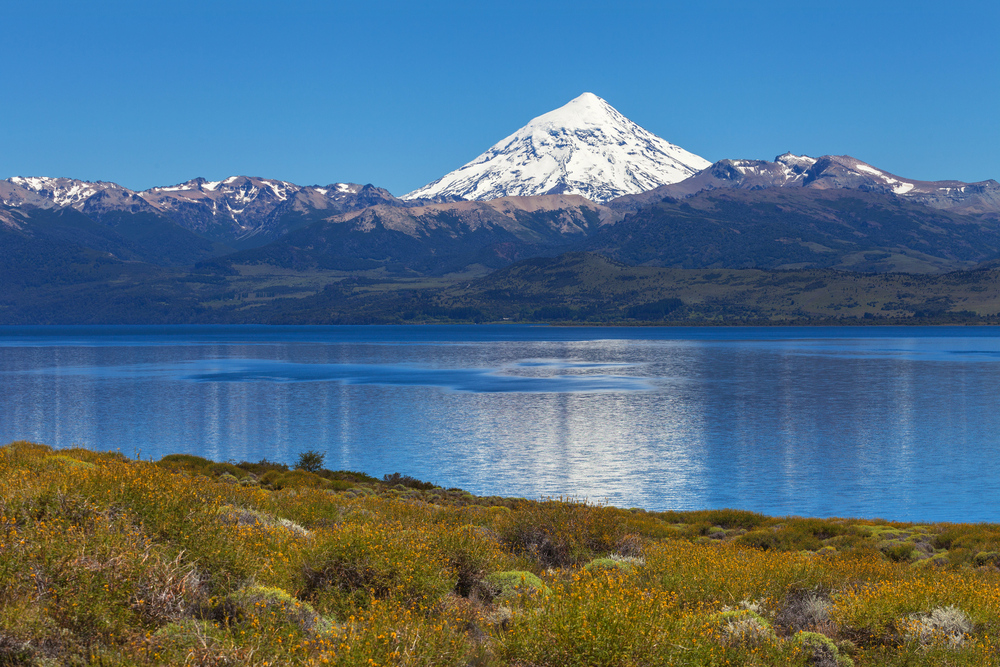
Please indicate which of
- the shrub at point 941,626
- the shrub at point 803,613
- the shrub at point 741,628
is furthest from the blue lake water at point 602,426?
the shrub at point 741,628

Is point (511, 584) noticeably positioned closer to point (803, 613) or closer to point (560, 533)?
point (560, 533)

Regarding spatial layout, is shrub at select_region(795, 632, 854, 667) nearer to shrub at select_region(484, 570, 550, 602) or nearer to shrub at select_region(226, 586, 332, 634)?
shrub at select_region(484, 570, 550, 602)

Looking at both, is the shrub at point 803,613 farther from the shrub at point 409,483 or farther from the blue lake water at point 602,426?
the blue lake water at point 602,426

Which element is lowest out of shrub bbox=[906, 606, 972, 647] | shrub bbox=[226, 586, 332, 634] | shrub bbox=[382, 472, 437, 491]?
shrub bbox=[382, 472, 437, 491]

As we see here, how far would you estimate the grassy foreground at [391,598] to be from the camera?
966cm

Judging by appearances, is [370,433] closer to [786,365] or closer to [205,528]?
[205,528]

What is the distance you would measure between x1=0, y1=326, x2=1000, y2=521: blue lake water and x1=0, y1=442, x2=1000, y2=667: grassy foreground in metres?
31.6

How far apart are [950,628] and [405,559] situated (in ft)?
30.4

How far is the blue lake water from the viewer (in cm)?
5044

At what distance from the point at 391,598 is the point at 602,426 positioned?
6652 centimetres

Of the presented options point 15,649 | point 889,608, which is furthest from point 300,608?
point 889,608

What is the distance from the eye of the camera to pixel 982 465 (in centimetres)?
5766

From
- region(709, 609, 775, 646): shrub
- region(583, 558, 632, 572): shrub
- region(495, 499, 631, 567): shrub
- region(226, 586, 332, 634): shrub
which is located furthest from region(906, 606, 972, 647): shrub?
region(226, 586, 332, 634): shrub

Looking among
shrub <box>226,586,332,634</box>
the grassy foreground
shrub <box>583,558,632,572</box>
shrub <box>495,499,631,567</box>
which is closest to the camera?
the grassy foreground
